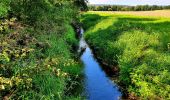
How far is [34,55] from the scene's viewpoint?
12.3 m

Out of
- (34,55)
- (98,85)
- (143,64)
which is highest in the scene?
(34,55)

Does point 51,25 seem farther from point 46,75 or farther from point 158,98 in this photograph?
point 46,75

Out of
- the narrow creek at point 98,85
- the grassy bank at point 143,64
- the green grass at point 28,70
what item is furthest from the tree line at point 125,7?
the green grass at point 28,70

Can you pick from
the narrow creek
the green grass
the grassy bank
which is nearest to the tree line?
the grassy bank

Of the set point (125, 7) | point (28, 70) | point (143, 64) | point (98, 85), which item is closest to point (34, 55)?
point (28, 70)

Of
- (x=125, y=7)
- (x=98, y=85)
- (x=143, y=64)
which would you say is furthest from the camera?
(x=125, y=7)

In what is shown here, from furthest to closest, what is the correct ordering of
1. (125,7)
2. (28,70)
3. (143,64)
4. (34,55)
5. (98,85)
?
(125,7)
(98,85)
(143,64)
(34,55)
(28,70)

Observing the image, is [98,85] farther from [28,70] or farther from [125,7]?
[125,7]

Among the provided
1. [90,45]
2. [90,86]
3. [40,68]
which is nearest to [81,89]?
[90,86]

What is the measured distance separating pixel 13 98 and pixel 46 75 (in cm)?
181

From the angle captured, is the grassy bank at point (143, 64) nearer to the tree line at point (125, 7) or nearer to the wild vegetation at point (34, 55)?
the wild vegetation at point (34, 55)

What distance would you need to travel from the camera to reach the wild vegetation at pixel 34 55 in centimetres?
848

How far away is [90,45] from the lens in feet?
107

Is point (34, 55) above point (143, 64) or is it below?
above
